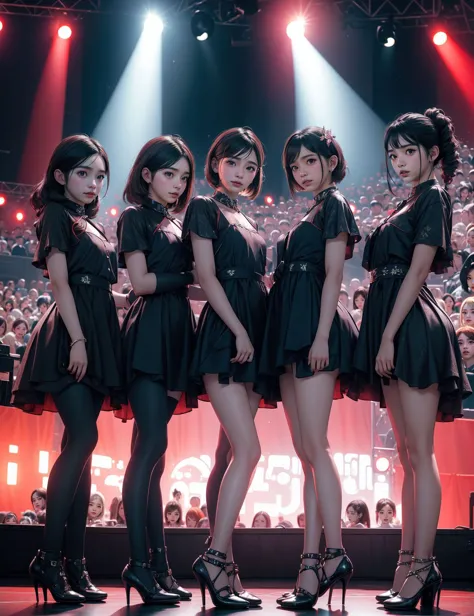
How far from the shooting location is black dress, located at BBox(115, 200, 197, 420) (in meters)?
3.11

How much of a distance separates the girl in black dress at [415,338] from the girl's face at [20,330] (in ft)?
21.8

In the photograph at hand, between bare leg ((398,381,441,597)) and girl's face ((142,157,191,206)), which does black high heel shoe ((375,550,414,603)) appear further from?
girl's face ((142,157,191,206))

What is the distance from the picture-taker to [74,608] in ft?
9.09

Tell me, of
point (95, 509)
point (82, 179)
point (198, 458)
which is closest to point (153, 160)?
point (82, 179)

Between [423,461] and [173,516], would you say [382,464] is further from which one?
[423,461]

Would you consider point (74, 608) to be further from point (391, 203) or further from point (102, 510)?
point (391, 203)

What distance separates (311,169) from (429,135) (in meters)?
0.48

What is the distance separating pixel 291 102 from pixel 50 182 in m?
15.2

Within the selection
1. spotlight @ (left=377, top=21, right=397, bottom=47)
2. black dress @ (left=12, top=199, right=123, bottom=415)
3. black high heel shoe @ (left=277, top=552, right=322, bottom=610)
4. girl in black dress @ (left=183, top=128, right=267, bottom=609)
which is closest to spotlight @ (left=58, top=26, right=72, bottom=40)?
spotlight @ (left=377, top=21, right=397, bottom=47)

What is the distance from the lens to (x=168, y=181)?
10.9 feet

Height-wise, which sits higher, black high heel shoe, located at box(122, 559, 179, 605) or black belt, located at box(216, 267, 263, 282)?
black belt, located at box(216, 267, 263, 282)

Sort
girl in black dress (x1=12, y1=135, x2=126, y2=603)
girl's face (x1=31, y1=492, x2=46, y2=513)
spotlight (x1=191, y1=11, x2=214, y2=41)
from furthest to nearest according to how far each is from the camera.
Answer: spotlight (x1=191, y1=11, x2=214, y2=41) → girl's face (x1=31, y1=492, x2=46, y2=513) → girl in black dress (x1=12, y1=135, x2=126, y2=603)

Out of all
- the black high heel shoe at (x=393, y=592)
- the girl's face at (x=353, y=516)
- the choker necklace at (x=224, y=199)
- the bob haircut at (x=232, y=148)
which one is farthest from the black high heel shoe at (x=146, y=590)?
the girl's face at (x=353, y=516)

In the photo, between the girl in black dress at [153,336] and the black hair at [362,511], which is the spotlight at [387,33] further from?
the girl in black dress at [153,336]
